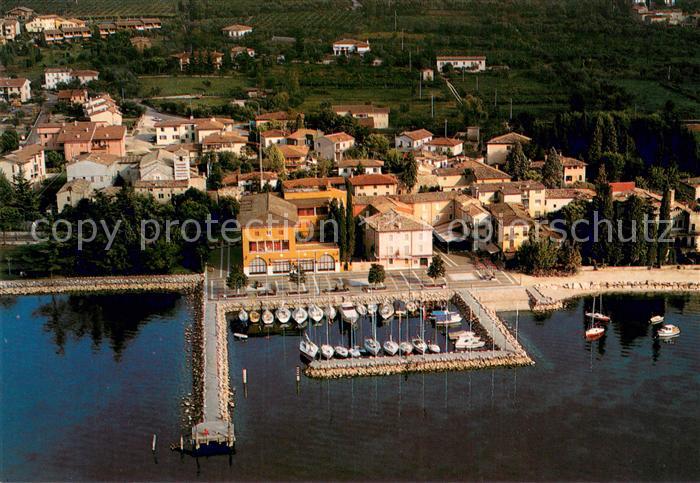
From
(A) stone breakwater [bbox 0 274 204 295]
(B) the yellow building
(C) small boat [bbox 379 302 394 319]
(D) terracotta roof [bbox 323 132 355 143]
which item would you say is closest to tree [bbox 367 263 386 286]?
(C) small boat [bbox 379 302 394 319]

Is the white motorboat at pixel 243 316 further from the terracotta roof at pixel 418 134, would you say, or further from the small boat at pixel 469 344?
the terracotta roof at pixel 418 134

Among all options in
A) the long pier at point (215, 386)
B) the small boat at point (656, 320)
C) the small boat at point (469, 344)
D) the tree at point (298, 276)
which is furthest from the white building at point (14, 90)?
the small boat at point (656, 320)

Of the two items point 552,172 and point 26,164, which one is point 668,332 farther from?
point 26,164

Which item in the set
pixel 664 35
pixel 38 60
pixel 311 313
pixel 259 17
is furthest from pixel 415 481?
pixel 259 17

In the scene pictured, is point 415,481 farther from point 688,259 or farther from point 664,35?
point 664,35

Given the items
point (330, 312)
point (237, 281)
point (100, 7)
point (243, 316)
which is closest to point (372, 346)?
point (330, 312)
